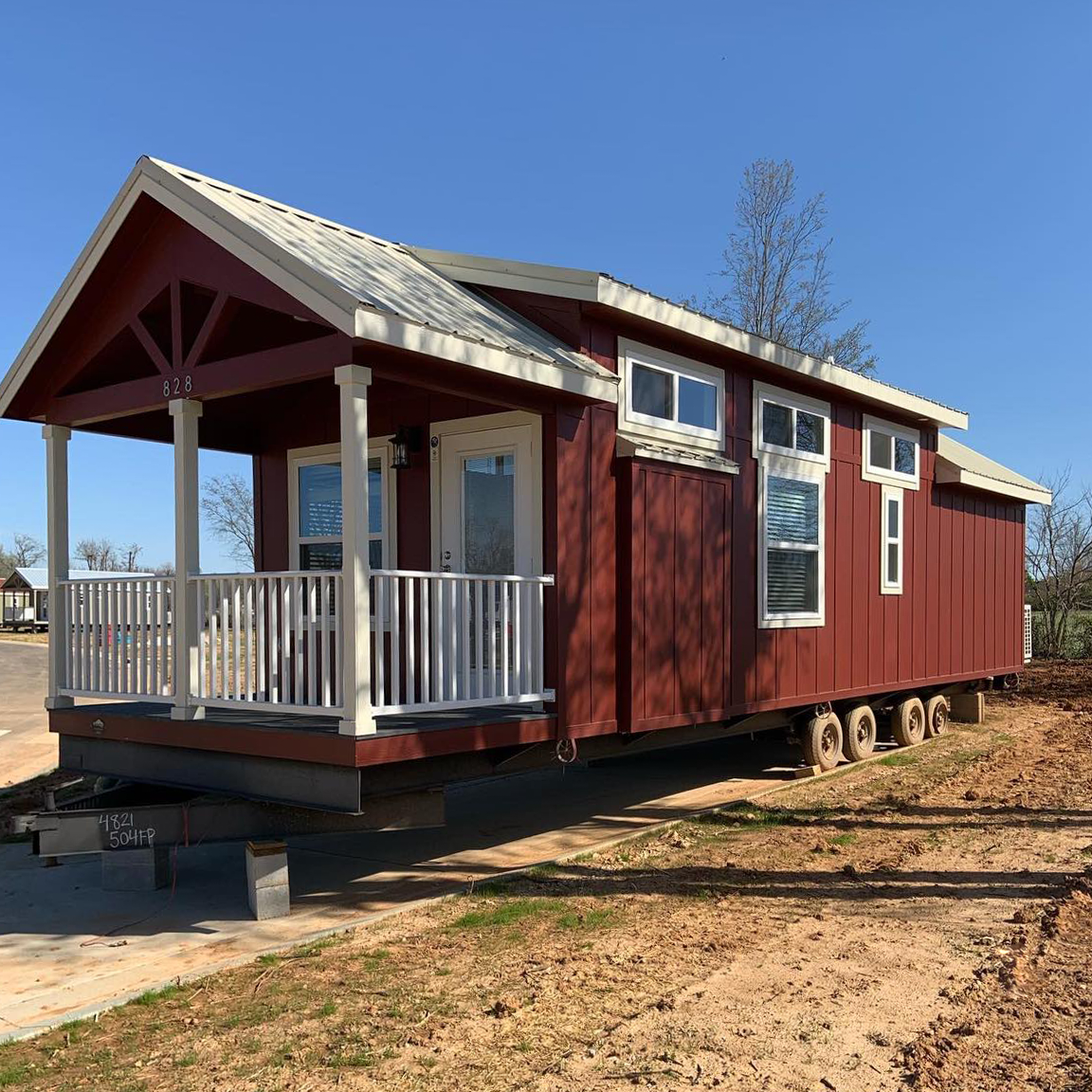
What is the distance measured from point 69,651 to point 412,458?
9.63 ft

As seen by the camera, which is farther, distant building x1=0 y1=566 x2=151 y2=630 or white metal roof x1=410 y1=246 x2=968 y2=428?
distant building x1=0 y1=566 x2=151 y2=630

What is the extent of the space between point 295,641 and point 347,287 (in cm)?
233

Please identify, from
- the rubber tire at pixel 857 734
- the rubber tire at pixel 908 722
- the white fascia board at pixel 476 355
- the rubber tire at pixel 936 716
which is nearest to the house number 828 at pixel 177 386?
the white fascia board at pixel 476 355

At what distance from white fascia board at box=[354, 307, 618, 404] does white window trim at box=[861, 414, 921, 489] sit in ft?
15.6

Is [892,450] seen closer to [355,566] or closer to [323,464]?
[323,464]

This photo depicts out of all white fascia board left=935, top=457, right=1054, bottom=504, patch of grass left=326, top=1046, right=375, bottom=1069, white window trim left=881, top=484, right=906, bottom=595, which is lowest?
patch of grass left=326, top=1046, right=375, bottom=1069

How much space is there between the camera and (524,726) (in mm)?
6820

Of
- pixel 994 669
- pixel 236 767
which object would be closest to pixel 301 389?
pixel 236 767

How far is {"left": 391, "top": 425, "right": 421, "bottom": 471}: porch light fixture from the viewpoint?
28.4ft

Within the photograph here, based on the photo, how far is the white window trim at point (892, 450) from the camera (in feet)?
36.8

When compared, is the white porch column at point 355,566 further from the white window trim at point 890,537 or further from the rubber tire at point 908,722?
the rubber tire at point 908,722

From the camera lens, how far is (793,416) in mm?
10016

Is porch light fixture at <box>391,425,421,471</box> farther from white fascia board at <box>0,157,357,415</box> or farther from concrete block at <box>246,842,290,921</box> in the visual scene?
concrete block at <box>246,842,290,921</box>

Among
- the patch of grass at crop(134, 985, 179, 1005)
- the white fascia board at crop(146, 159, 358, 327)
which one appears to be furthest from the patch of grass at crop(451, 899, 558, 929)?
the white fascia board at crop(146, 159, 358, 327)
